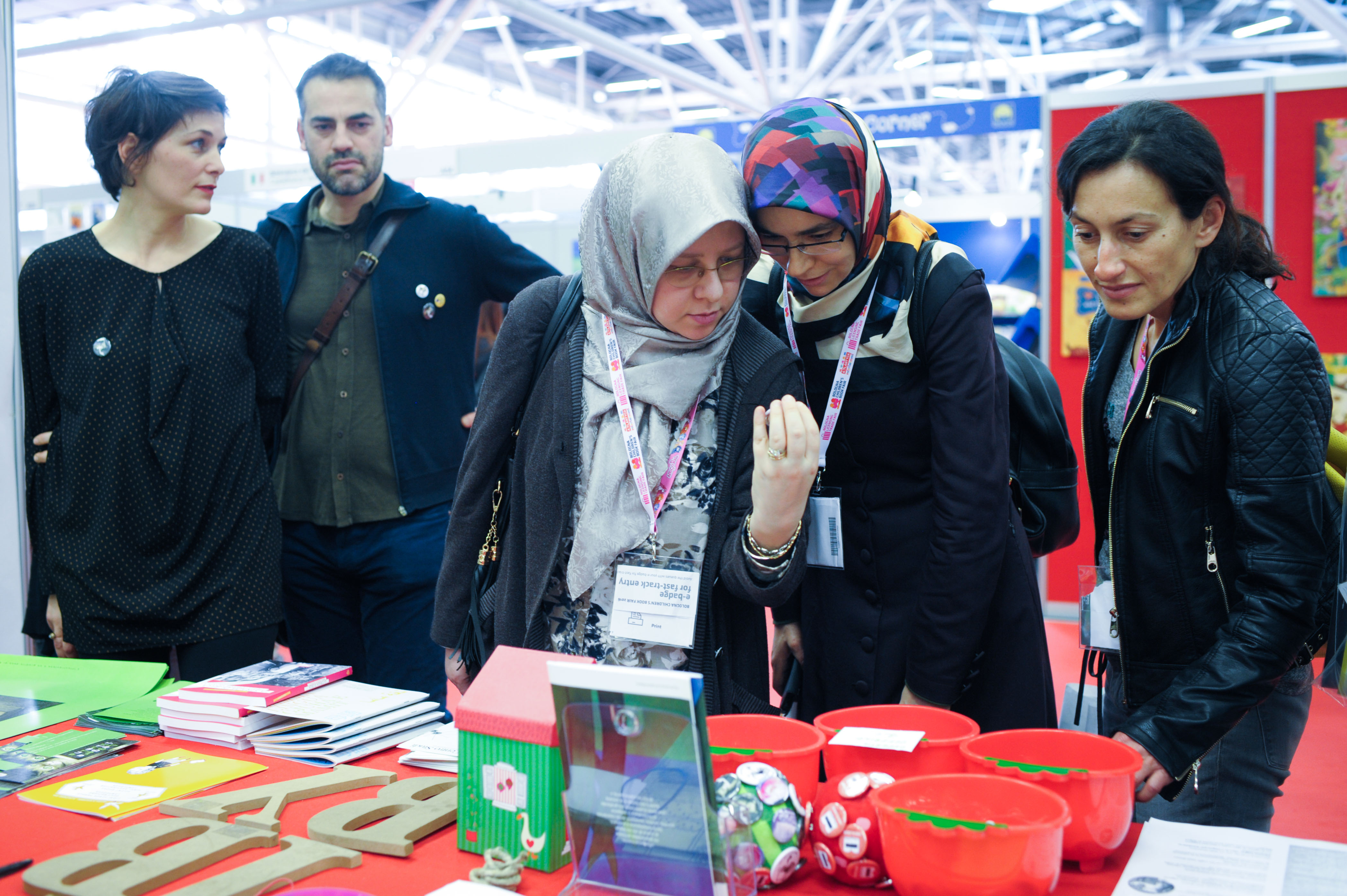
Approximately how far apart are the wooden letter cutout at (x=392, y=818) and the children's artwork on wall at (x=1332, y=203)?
14.9 ft

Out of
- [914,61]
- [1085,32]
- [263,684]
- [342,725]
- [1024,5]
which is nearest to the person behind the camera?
[342,725]

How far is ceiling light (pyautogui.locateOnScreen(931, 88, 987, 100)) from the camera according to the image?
12.0 meters

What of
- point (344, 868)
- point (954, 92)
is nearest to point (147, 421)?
point (344, 868)

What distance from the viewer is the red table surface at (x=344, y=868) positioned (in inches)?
42.3

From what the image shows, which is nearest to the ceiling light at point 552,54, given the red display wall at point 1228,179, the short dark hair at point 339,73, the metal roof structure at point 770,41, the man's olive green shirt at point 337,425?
the metal roof structure at point 770,41

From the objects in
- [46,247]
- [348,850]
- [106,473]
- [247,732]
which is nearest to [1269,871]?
[348,850]

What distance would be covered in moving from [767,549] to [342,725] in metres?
0.67

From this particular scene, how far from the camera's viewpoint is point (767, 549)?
4.63 ft

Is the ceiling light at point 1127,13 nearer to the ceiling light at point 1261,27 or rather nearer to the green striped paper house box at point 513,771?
the ceiling light at point 1261,27

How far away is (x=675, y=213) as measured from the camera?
146 cm

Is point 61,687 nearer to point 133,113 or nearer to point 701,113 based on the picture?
point 133,113

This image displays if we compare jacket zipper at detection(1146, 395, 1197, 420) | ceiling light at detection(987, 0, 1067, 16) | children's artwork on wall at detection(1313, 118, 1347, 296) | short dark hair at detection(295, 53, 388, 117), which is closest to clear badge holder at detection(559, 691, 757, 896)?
jacket zipper at detection(1146, 395, 1197, 420)

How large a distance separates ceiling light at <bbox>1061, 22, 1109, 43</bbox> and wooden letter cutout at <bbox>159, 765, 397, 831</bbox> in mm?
12245

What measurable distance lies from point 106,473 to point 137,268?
407 mm
